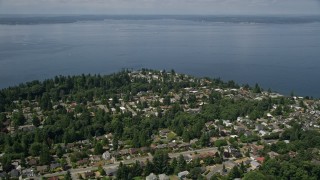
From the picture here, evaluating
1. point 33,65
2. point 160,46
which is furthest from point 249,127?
point 160,46

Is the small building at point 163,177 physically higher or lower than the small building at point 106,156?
higher

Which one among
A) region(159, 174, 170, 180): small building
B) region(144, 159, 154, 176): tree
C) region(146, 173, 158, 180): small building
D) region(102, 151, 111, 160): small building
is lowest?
region(102, 151, 111, 160): small building

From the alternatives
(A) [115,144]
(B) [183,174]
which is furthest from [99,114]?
(B) [183,174]

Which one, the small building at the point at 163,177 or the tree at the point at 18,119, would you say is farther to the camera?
the tree at the point at 18,119

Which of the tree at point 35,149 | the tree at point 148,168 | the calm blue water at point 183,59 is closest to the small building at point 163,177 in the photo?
the tree at point 148,168

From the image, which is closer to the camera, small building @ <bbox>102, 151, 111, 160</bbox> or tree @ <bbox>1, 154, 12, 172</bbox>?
tree @ <bbox>1, 154, 12, 172</bbox>

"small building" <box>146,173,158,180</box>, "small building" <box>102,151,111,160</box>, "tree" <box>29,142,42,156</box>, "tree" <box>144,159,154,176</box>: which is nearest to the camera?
"small building" <box>146,173,158,180</box>

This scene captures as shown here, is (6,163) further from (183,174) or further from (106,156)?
(183,174)

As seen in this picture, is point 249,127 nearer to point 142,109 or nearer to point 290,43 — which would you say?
point 142,109

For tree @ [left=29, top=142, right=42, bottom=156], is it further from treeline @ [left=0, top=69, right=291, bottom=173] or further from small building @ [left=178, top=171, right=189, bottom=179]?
small building @ [left=178, top=171, right=189, bottom=179]

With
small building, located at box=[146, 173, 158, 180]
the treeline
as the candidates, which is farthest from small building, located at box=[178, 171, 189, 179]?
the treeline

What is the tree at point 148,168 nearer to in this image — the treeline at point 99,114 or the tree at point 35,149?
the treeline at point 99,114

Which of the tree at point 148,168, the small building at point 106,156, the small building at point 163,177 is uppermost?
the tree at point 148,168
